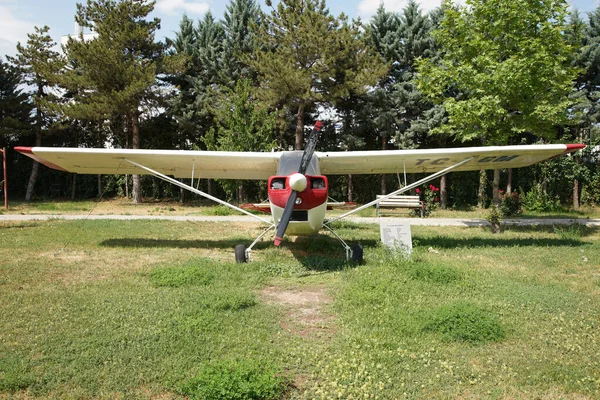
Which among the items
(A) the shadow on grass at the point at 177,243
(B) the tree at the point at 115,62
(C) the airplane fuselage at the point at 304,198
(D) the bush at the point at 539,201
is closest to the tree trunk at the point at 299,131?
(B) the tree at the point at 115,62

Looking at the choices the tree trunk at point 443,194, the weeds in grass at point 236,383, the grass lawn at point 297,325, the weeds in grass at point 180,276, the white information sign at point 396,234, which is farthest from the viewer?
the tree trunk at point 443,194

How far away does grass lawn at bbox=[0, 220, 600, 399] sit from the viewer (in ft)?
12.2

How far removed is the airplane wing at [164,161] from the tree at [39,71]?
46.5ft

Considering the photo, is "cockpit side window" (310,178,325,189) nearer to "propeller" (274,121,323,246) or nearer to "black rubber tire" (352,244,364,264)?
"propeller" (274,121,323,246)

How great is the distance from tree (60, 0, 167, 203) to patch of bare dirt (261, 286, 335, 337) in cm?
1666

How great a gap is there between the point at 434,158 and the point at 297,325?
236 inches

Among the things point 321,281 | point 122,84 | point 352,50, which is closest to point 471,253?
point 321,281

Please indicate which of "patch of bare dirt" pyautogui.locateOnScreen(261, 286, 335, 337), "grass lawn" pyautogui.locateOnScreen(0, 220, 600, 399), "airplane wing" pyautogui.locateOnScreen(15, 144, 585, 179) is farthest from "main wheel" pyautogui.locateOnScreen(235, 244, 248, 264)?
"airplane wing" pyautogui.locateOnScreen(15, 144, 585, 179)

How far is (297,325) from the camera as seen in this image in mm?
5164

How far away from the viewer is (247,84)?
19.8 meters

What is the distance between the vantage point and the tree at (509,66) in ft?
37.9

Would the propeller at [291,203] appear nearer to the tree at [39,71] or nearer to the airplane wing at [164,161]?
the airplane wing at [164,161]

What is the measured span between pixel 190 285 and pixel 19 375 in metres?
3.05

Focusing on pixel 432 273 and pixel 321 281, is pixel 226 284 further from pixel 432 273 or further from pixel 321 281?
pixel 432 273
